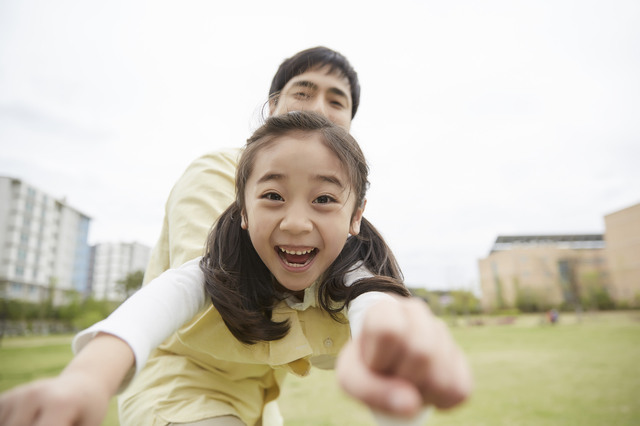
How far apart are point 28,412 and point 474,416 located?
5242 millimetres

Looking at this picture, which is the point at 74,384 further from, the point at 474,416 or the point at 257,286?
the point at 474,416

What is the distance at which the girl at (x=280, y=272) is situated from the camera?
0.91 metres

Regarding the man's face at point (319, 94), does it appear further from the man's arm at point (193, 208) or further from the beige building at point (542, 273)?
the beige building at point (542, 273)

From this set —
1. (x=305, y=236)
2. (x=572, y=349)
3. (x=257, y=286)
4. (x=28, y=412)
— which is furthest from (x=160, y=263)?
(x=572, y=349)

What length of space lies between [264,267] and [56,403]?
0.67 metres

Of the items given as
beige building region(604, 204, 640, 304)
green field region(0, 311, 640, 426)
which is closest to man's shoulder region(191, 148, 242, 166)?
green field region(0, 311, 640, 426)

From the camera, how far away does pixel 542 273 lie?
33.8m

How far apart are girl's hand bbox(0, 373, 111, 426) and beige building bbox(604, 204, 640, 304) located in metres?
36.8

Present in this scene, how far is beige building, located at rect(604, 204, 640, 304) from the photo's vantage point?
96.8 ft

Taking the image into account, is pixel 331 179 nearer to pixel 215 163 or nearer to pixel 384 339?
pixel 384 339

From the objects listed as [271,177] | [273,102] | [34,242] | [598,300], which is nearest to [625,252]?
[598,300]

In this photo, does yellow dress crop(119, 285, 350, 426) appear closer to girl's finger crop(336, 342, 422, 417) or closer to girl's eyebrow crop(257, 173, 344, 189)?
girl's eyebrow crop(257, 173, 344, 189)

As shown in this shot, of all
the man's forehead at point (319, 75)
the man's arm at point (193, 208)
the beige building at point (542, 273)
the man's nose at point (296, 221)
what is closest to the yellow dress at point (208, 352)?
the man's arm at point (193, 208)

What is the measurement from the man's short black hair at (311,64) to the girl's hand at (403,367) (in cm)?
147
